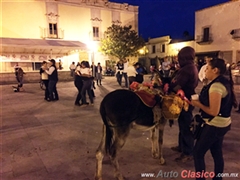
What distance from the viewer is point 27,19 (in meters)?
23.9

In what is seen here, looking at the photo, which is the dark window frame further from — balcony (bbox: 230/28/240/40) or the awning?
balcony (bbox: 230/28/240/40)

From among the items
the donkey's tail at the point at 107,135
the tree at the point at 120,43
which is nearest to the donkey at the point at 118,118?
the donkey's tail at the point at 107,135

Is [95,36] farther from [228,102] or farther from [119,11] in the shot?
[228,102]

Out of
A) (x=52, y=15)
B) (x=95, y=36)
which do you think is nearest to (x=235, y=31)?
(x=95, y=36)

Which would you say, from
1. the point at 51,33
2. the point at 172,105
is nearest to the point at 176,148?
the point at 172,105

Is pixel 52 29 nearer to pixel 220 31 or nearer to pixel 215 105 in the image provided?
pixel 220 31

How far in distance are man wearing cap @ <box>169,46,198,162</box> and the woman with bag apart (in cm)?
94

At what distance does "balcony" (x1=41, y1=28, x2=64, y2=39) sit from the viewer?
2489cm

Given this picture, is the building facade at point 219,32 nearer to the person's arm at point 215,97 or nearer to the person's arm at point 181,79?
the person's arm at point 181,79

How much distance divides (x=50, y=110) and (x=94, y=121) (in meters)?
2.35

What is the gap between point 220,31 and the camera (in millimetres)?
25531

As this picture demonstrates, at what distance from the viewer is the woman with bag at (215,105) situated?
2.21 meters

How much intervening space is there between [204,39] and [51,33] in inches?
805

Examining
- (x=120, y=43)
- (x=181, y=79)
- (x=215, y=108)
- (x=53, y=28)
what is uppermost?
(x=53, y=28)
